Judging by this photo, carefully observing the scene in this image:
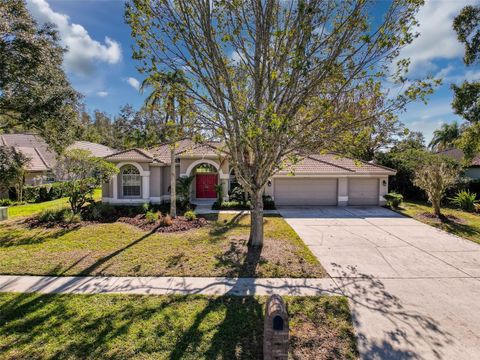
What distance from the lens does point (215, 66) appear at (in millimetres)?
7453

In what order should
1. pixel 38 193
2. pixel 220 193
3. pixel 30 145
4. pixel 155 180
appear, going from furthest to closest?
pixel 30 145 → pixel 38 193 → pixel 220 193 → pixel 155 180

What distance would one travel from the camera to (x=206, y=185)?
1895 centimetres

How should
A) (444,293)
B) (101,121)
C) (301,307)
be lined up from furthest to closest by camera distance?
(101,121), (444,293), (301,307)

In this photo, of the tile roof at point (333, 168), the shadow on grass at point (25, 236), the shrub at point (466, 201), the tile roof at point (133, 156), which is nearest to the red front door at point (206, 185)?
the tile roof at point (133, 156)

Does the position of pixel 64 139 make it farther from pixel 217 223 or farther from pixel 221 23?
pixel 221 23

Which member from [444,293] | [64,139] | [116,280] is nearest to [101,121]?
[64,139]

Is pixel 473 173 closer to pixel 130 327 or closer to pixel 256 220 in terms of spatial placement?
pixel 256 220

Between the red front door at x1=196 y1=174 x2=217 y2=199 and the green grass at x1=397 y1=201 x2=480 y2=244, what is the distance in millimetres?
13168

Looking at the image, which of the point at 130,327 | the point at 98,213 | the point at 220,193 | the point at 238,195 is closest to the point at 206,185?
the point at 220,193

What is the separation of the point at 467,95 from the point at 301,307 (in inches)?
703

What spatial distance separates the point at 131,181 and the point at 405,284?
15.8m

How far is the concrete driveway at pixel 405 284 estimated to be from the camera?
4.45 metres

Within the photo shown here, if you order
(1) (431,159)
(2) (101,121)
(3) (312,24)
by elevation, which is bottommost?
(1) (431,159)

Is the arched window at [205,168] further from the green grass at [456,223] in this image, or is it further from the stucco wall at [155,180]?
the green grass at [456,223]
